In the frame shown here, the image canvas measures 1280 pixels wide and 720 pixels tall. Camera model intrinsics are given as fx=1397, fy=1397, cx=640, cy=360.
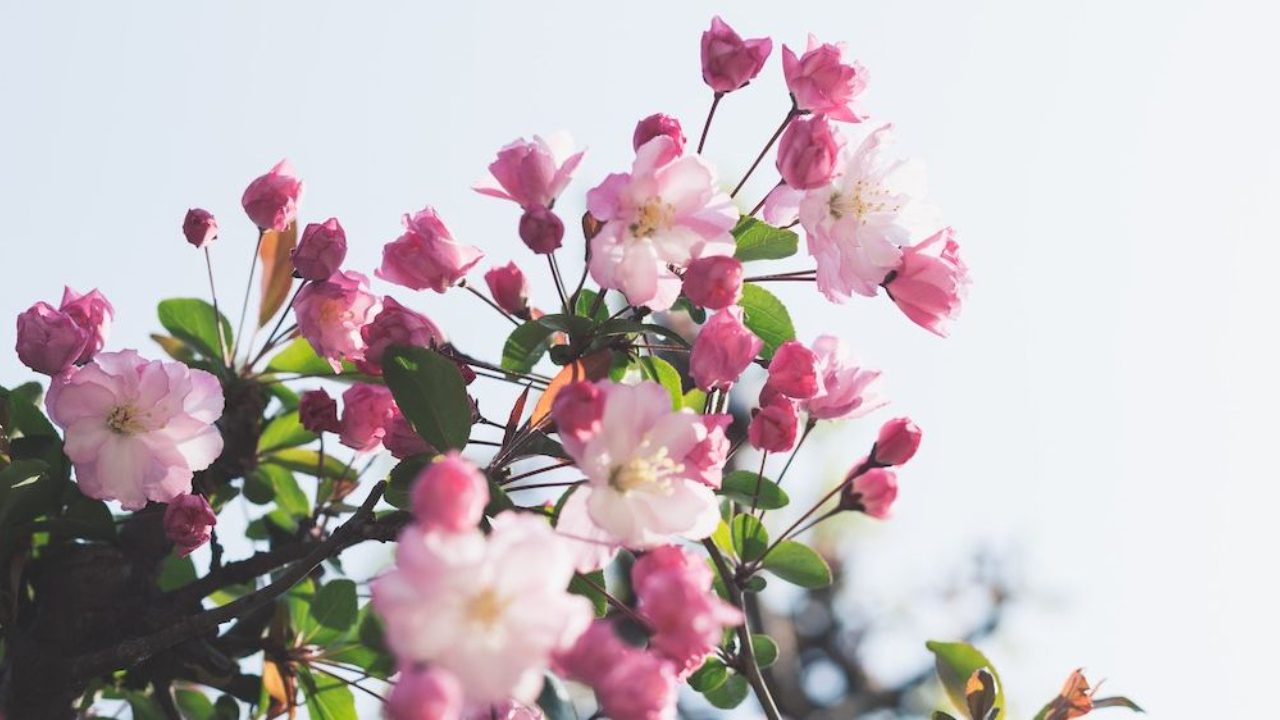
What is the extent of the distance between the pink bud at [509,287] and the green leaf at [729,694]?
1.67ft

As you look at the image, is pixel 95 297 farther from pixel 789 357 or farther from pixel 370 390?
pixel 789 357

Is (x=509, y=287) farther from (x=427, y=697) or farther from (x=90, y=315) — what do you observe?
(x=427, y=697)

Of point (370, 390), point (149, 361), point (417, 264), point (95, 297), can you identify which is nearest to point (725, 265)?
point (417, 264)

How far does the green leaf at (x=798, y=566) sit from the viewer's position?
1471 mm

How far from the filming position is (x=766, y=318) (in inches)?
54.5

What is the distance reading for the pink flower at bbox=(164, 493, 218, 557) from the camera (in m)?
1.43

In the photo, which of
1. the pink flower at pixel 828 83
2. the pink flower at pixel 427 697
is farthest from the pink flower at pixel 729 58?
the pink flower at pixel 427 697

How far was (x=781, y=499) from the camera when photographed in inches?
56.2

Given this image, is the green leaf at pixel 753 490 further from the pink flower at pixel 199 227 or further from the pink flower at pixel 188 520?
the pink flower at pixel 199 227

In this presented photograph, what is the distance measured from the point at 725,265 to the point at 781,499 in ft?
1.14

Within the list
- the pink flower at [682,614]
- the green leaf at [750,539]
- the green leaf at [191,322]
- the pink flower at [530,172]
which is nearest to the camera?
the pink flower at [682,614]

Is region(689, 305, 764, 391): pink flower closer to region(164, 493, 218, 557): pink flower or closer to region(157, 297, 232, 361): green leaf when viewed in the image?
region(164, 493, 218, 557): pink flower

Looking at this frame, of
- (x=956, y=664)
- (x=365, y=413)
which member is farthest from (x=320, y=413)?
(x=956, y=664)

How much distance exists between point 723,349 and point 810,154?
0.20 metres
